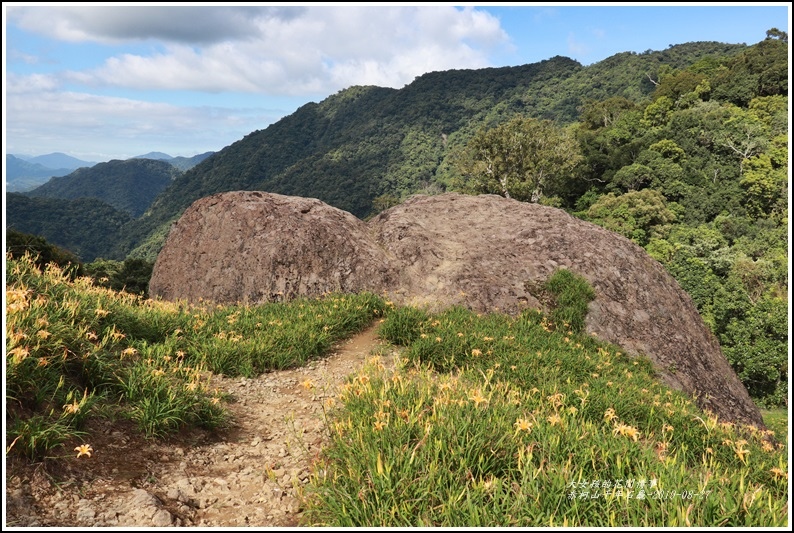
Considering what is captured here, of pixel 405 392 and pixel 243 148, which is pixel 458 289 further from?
pixel 243 148

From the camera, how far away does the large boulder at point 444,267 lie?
11250mm

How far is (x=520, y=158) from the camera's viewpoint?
46.2m

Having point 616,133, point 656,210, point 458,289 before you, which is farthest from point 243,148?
point 458,289

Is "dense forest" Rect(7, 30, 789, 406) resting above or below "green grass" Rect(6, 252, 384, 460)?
above

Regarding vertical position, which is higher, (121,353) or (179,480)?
(121,353)

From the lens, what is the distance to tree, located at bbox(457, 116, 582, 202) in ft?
149

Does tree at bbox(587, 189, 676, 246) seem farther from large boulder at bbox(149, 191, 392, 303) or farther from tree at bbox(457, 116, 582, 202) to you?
large boulder at bbox(149, 191, 392, 303)

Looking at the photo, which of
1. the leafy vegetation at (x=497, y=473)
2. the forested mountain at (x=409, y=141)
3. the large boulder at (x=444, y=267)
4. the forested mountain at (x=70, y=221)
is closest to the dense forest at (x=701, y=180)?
the large boulder at (x=444, y=267)

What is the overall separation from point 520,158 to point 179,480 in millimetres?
46798

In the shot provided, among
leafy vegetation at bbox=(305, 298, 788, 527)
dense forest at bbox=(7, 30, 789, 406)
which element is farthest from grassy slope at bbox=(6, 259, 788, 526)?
dense forest at bbox=(7, 30, 789, 406)

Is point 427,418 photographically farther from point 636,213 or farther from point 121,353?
point 636,213

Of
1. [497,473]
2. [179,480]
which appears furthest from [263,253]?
[497,473]

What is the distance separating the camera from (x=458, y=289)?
1161 centimetres

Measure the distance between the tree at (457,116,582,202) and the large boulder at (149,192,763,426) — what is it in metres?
32.9
